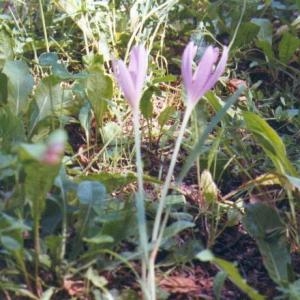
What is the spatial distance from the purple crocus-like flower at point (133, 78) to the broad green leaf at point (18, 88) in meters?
0.38

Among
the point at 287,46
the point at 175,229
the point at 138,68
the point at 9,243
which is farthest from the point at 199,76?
the point at 287,46

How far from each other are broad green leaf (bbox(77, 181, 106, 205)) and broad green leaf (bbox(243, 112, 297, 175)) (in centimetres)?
28

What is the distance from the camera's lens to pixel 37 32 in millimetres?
1945

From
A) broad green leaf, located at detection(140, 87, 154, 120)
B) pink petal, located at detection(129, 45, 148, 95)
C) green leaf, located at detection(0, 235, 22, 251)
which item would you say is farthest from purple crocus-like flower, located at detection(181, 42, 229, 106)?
broad green leaf, located at detection(140, 87, 154, 120)

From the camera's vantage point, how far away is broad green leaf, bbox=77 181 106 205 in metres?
1.16

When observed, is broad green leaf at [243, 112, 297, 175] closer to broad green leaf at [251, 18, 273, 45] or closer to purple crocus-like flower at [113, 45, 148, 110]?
purple crocus-like flower at [113, 45, 148, 110]

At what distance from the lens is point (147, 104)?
1523 millimetres

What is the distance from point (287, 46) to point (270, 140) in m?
0.55

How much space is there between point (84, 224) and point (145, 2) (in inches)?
35.9

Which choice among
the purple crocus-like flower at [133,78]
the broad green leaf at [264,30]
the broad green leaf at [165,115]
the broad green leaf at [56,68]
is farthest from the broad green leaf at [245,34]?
the purple crocus-like flower at [133,78]

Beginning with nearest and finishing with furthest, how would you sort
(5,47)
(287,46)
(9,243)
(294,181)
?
1. (9,243)
2. (294,181)
3. (5,47)
4. (287,46)

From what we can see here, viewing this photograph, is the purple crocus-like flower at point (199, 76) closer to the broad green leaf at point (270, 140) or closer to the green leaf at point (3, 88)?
the broad green leaf at point (270, 140)

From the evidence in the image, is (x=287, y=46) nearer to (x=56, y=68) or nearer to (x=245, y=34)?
(x=245, y=34)

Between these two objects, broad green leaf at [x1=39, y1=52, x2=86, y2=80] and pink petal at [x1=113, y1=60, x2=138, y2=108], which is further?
broad green leaf at [x1=39, y1=52, x2=86, y2=80]
